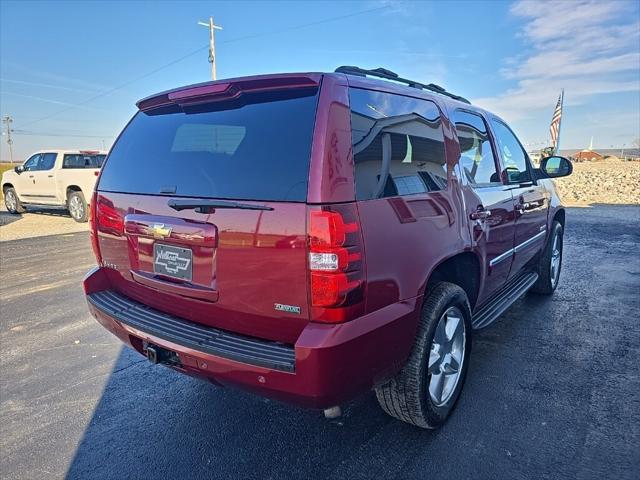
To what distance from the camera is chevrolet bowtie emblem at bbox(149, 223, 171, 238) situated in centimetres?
221

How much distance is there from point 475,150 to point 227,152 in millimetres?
1953

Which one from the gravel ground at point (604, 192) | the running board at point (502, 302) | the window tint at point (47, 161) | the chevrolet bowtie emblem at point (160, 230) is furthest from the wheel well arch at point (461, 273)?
the gravel ground at point (604, 192)

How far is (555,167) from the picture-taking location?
14.6 feet

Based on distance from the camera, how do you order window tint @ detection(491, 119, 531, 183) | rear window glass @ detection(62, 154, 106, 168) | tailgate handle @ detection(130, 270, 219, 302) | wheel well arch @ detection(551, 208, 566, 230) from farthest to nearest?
rear window glass @ detection(62, 154, 106, 168)
wheel well arch @ detection(551, 208, 566, 230)
window tint @ detection(491, 119, 531, 183)
tailgate handle @ detection(130, 270, 219, 302)

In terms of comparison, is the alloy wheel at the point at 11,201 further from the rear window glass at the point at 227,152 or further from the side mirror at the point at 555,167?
the side mirror at the point at 555,167

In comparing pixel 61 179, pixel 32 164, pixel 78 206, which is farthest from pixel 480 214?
pixel 32 164

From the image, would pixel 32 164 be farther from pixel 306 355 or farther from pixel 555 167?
pixel 306 355

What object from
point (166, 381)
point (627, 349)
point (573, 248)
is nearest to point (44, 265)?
point (166, 381)

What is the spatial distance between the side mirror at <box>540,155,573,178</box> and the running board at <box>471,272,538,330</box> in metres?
1.07

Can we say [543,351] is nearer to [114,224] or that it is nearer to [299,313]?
[299,313]

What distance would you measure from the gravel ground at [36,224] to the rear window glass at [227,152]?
8950 mm

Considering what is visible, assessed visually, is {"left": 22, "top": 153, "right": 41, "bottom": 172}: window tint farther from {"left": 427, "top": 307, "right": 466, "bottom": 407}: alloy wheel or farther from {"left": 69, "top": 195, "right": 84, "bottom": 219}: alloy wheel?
{"left": 427, "top": 307, "right": 466, "bottom": 407}: alloy wheel

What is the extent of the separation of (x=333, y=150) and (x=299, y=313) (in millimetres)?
724

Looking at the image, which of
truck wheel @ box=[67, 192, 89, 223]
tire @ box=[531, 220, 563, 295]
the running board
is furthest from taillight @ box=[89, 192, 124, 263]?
truck wheel @ box=[67, 192, 89, 223]
